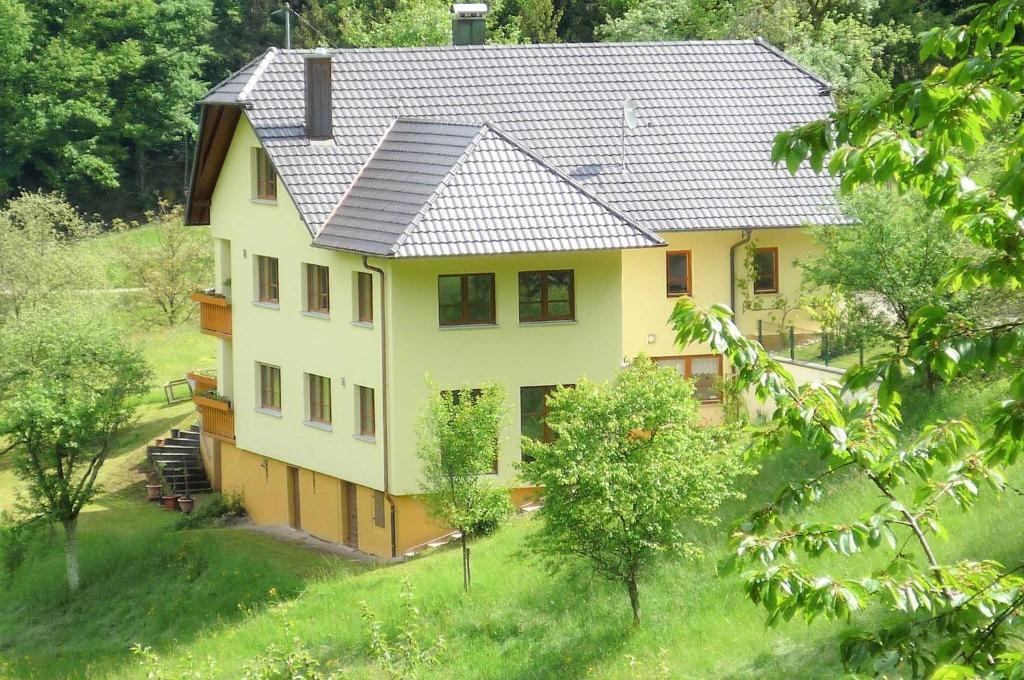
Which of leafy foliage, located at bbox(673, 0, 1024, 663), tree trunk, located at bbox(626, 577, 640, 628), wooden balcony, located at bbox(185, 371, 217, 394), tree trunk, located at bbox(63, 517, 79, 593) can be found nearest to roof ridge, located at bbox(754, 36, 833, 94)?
wooden balcony, located at bbox(185, 371, 217, 394)

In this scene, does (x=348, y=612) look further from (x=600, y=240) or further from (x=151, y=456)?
(x=151, y=456)

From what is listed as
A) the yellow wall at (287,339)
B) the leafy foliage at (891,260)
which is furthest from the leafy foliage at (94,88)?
the leafy foliage at (891,260)

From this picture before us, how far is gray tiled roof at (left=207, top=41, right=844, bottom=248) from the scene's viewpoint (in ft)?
115

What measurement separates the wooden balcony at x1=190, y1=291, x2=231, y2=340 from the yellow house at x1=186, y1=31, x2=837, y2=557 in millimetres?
75

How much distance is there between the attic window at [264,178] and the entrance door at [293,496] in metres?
5.82

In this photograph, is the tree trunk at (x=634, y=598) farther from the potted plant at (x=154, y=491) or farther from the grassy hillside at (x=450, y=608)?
the potted plant at (x=154, y=491)

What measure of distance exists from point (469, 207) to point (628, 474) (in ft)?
27.8

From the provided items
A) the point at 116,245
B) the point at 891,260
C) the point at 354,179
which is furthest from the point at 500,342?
the point at 116,245

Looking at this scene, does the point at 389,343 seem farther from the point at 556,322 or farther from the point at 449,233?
the point at 556,322

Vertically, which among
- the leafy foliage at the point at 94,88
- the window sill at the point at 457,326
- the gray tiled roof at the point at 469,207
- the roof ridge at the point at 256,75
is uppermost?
the leafy foliage at the point at 94,88

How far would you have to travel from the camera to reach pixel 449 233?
103 feet

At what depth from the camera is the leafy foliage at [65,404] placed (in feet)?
114

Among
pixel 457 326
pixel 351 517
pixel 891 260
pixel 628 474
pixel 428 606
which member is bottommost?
pixel 428 606

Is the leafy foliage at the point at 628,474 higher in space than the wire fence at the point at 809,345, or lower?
lower
